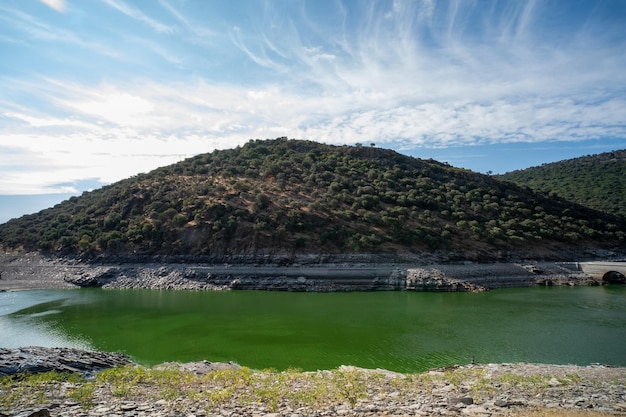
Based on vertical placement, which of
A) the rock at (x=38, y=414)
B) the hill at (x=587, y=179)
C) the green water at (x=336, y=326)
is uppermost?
the hill at (x=587, y=179)

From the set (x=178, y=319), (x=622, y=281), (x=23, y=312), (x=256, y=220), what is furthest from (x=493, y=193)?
(x=23, y=312)

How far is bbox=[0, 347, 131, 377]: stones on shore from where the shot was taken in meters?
14.8

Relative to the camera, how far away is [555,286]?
152 ft

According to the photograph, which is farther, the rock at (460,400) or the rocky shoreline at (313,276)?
the rocky shoreline at (313,276)

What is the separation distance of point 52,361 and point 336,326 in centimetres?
1785

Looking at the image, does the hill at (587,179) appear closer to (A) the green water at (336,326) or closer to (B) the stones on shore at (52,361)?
(A) the green water at (336,326)

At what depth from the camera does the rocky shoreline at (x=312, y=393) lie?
10.4 meters

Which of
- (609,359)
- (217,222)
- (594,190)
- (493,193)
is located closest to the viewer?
(609,359)

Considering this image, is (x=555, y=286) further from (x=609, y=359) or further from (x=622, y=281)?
(x=609, y=359)

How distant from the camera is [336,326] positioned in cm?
2831

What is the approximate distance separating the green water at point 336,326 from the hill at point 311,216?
44.1 ft

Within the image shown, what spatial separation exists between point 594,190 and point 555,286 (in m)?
71.3

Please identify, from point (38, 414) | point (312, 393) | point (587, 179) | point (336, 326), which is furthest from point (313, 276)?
point (587, 179)

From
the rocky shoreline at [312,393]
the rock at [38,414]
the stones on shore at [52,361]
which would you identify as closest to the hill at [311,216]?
the stones on shore at [52,361]
